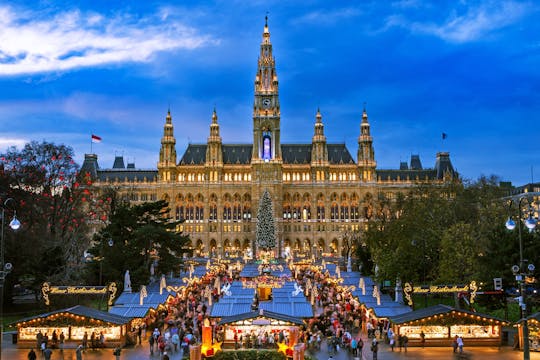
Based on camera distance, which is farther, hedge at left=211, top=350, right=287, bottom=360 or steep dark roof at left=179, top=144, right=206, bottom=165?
steep dark roof at left=179, top=144, right=206, bottom=165

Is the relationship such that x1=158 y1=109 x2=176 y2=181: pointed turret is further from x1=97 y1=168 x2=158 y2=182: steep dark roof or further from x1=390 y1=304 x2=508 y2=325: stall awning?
x1=390 y1=304 x2=508 y2=325: stall awning

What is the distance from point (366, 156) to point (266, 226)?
3031 cm

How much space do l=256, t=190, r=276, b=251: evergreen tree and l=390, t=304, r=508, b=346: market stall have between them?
227 ft

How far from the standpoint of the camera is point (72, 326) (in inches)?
1340

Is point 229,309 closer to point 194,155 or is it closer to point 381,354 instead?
point 381,354

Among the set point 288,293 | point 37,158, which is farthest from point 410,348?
point 37,158

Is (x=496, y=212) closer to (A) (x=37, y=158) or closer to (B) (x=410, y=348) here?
(B) (x=410, y=348)

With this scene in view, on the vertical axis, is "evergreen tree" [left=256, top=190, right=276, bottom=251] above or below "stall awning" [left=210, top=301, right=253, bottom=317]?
above

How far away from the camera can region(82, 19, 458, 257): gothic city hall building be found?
117 m

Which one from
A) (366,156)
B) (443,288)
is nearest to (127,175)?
(366,156)

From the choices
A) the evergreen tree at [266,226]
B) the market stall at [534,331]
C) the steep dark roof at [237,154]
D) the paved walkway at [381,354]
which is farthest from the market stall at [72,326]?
the steep dark roof at [237,154]

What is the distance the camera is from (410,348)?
111ft

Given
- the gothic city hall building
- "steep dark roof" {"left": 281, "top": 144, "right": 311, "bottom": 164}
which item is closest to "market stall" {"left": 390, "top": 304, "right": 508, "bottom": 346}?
the gothic city hall building

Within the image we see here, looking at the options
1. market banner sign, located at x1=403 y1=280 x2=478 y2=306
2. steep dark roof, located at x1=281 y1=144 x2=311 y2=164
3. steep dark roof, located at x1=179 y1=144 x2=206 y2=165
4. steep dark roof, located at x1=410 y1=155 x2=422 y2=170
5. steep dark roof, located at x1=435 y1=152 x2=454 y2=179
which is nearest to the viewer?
market banner sign, located at x1=403 y1=280 x2=478 y2=306
